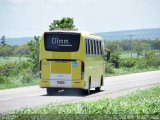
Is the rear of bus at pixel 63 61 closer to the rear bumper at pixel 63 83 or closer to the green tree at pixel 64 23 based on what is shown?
the rear bumper at pixel 63 83

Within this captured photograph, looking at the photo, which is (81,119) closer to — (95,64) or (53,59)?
(53,59)

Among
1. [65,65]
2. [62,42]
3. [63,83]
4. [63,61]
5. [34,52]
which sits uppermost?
[62,42]

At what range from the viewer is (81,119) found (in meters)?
15.7

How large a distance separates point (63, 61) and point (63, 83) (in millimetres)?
993

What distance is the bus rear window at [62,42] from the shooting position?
102ft

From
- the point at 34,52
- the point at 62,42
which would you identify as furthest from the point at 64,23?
the point at 62,42

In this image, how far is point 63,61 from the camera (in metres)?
31.0

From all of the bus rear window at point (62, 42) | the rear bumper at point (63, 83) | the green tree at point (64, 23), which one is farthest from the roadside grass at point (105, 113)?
the green tree at point (64, 23)

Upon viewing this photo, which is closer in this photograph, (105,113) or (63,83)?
(105,113)

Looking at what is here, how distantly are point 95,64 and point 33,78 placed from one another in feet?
54.4

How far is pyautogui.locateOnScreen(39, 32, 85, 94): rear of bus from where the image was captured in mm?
30922

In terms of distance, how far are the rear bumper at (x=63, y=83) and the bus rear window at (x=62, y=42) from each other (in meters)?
1.41

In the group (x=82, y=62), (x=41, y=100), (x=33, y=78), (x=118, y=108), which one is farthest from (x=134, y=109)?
(x=33, y=78)

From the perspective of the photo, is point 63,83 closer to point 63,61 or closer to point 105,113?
point 63,61
